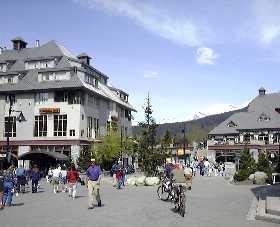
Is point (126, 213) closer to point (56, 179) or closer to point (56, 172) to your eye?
point (56, 179)

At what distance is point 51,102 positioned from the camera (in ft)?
204

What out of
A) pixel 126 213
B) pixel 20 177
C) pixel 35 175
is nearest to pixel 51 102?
pixel 35 175

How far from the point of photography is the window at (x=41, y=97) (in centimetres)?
6238

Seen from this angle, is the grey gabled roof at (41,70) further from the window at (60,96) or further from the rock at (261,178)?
the rock at (261,178)

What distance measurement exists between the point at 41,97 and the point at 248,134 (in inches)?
1561

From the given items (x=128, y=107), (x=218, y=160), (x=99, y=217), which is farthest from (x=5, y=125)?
(x=99, y=217)

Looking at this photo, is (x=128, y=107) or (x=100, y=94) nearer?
(x=100, y=94)

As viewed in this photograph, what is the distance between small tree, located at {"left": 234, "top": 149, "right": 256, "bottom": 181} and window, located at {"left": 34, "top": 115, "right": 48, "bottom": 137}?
30.5 meters

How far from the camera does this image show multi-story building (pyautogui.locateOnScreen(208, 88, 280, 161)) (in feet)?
267

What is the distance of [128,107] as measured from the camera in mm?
79625

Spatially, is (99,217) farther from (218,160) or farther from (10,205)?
(218,160)

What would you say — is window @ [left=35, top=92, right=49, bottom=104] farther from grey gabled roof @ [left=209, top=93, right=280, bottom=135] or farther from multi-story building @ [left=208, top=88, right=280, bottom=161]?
grey gabled roof @ [left=209, top=93, right=280, bottom=135]

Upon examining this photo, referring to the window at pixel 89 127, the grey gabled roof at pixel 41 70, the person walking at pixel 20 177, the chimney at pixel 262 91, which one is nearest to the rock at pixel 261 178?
the person walking at pixel 20 177

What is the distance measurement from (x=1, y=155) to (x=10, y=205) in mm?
42126
